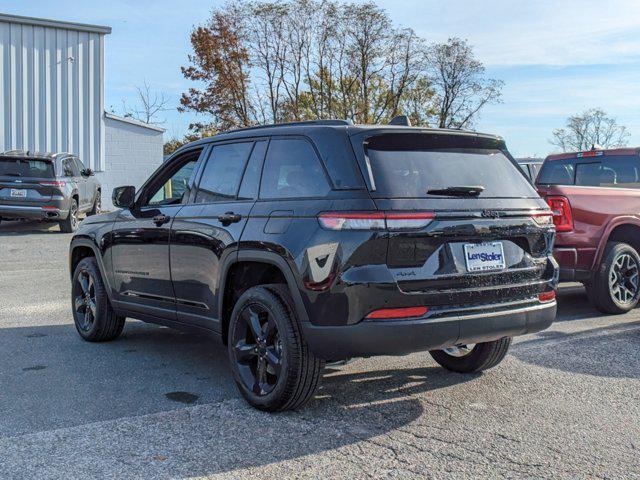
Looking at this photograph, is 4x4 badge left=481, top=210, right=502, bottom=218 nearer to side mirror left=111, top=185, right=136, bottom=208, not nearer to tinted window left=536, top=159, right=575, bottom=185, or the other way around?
side mirror left=111, top=185, right=136, bottom=208

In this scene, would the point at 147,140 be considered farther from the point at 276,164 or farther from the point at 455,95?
the point at 276,164

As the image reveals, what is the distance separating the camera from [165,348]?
20.9ft

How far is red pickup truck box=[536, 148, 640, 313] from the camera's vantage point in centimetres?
736

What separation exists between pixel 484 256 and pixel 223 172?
1.97 metres

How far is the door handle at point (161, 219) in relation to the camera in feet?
18.2

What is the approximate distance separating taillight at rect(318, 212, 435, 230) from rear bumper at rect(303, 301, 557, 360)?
0.52 m

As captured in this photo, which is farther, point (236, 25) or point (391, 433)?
point (236, 25)

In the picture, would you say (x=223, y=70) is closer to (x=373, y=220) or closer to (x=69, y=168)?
(x=69, y=168)

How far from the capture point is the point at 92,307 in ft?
21.6

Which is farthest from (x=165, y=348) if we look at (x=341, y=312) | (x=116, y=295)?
(x=341, y=312)

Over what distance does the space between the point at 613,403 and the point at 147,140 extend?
22192 millimetres

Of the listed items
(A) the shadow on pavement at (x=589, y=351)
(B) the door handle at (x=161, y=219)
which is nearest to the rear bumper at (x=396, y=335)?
(A) the shadow on pavement at (x=589, y=351)

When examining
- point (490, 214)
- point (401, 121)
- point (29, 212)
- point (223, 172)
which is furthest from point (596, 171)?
point (29, 212)

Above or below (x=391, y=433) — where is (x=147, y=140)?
above
